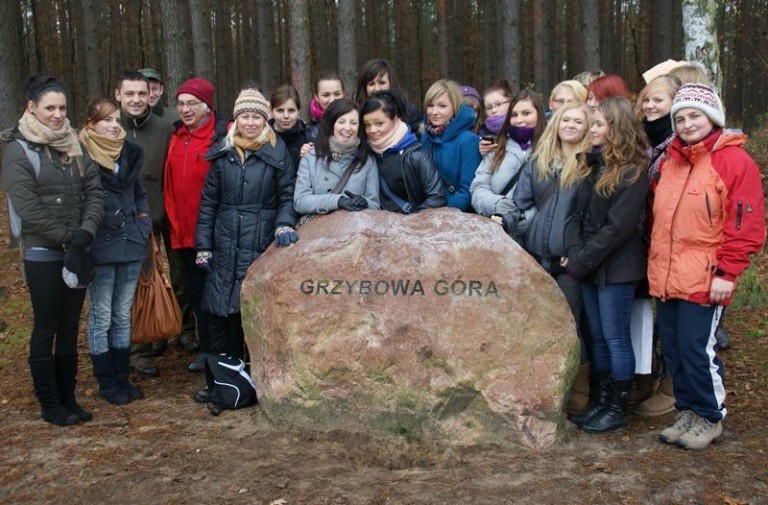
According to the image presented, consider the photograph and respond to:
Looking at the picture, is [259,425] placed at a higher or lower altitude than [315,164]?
lower

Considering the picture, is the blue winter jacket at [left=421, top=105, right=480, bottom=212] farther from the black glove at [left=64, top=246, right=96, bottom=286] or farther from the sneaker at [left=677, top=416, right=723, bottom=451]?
the black glove at [left=64, top=246, right=96, bottom=286]

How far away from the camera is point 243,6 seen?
22.9 metres

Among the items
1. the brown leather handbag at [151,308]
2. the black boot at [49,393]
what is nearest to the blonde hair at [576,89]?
the brown leather handbag at [151,308]

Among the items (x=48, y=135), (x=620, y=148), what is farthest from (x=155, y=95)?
(x=620, y=148)

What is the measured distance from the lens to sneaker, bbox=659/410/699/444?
4012mm

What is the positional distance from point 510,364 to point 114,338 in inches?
109

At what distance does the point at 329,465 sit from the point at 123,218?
2163 mm

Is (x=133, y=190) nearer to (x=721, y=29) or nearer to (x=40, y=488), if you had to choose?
(x=40, y=488)

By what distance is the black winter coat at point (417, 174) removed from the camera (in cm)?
448

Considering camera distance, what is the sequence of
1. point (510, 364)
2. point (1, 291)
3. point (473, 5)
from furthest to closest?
point (473, 5) < point (1, 291) < point (510, 364)

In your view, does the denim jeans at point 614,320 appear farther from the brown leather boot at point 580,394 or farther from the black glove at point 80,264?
the black glove at point 80,264

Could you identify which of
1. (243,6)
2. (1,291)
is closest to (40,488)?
(1,291)

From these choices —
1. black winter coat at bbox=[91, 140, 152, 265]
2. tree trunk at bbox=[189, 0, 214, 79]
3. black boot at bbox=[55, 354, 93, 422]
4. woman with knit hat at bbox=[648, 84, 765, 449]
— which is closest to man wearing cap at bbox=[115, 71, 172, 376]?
black winter coat at bbox=[91, 140, 152, 265]

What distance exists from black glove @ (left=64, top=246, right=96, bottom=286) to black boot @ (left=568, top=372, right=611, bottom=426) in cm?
313
